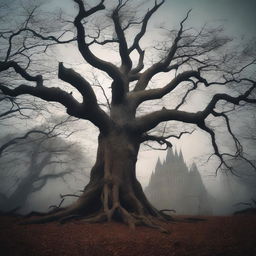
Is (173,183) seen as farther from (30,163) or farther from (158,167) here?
(30,163)

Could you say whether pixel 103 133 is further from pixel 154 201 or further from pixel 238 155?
pixel 154 201

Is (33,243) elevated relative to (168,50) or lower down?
lower down

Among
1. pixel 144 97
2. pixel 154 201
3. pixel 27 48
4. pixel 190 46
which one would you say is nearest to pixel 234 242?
pixel 144 97

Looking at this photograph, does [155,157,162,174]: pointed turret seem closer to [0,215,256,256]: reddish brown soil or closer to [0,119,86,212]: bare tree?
[0,119,86,212]: bare tree

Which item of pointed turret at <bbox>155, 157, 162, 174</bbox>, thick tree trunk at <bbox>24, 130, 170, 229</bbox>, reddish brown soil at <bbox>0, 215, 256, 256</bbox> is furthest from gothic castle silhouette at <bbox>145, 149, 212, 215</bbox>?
reddish brown soil at <bbox>0, 215, 256, 256</bbox>

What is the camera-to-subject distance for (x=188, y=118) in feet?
22.7

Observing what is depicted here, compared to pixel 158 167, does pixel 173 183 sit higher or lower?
lower

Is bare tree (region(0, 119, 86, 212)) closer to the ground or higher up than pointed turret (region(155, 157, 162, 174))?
closer to the ground

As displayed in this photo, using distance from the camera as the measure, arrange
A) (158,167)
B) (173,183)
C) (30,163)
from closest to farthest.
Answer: (30,163) < (173,183) < (158,167)

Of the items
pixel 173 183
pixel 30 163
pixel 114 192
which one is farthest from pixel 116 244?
pixel 173 183

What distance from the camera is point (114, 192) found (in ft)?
18.2

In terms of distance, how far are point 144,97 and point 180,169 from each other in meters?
90.3

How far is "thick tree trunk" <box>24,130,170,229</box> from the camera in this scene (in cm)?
506

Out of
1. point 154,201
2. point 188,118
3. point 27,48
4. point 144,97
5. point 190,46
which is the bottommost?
point 154,201
